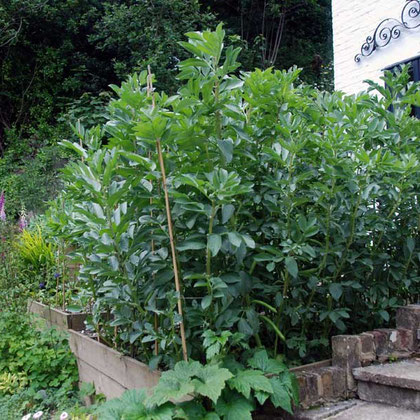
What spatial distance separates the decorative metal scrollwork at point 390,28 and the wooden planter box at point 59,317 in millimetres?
4143

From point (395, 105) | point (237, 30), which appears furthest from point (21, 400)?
point (237, 30)

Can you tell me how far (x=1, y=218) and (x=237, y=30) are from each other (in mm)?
10737

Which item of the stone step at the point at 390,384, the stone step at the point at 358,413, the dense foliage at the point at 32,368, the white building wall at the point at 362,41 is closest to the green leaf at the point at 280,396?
the stone step at the point at 358,413

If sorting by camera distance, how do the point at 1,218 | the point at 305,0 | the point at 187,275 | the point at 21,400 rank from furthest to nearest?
the point at 305,0 < the point at 1,218 < the point at 21,400 < the point at 187,275

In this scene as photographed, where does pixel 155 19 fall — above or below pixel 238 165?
above

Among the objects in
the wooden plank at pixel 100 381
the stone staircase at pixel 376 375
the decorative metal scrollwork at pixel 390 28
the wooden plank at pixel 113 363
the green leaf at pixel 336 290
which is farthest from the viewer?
the decorative metal scrollwork at pixel 390 28

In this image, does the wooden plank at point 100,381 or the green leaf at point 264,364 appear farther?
the wooden plank at point 100,381

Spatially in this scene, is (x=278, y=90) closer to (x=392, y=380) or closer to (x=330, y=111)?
(x=330, y=111)

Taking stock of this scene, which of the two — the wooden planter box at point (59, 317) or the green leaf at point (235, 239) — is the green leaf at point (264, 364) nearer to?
the green leaf at point (235, 239)

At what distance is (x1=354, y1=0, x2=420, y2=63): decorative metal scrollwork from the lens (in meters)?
5.17

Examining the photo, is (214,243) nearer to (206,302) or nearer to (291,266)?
(206,302)

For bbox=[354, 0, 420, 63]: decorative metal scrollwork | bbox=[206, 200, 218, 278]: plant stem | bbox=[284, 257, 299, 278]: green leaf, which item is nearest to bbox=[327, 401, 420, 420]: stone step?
bbox=[284, 257, 299, 278]: green leaf

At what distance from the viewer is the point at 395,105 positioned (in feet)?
9.21

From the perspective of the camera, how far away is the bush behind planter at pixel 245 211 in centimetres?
210
